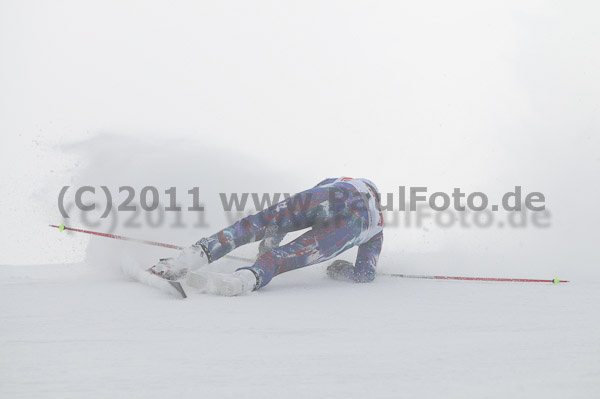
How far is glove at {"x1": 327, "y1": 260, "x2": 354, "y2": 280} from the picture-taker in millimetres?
2812

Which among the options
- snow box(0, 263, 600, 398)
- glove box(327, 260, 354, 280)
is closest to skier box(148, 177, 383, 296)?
glove box(327, 260, 354, 280)

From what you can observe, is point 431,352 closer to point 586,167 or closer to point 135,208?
point 135,208

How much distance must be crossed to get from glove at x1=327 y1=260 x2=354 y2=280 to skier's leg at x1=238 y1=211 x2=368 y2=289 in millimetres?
210

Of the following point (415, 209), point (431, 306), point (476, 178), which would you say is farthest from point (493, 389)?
point (476, 178)

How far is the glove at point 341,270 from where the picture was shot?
2.81 meters

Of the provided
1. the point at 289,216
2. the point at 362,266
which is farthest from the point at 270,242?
the point at 362,266

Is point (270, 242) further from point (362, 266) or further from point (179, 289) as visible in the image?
point (179, 289)

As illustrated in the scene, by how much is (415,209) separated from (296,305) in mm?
3507

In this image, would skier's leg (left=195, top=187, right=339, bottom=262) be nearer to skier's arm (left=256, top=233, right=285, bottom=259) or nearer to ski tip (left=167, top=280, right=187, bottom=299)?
skier's arm (left=256, top=233, right=285, bottom=259)

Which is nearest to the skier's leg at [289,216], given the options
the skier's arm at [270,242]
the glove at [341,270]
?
the skier's arm at [270,242]

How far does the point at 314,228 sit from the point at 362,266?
36 cm

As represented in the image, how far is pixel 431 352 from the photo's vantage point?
1.43 m

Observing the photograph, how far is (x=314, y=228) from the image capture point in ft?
8.59

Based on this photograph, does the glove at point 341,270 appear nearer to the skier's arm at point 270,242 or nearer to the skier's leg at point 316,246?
the skier's leg at point 316,246
